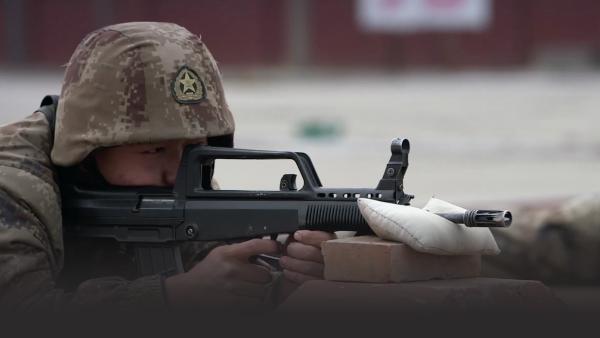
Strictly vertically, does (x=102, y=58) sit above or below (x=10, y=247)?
above

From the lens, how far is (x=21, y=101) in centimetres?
2200

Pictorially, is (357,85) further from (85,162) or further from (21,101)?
(85,162)

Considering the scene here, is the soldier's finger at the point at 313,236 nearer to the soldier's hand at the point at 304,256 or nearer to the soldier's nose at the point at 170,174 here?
the soldier's hand at the point at 304,256

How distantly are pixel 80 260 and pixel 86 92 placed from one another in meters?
0.54

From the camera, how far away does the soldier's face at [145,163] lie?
3.55 metres

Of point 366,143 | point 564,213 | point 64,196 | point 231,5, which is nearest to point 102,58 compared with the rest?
point 64,196

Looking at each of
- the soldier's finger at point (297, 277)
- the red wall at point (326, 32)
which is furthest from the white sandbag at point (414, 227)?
the red wall at point (326, 32)

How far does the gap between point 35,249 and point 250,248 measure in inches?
23.0

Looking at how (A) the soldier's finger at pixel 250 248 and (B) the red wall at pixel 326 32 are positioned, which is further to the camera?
(B) the red wall at pixel 326 32

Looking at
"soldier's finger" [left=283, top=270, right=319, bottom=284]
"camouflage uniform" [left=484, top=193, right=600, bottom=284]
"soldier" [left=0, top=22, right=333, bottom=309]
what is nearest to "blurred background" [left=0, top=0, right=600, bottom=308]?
"camouflage uniform" [left=484, top=193, right=600, bottom=284]

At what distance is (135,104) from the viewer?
3492mm

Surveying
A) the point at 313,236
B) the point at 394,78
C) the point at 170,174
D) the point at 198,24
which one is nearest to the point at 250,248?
the point at 313,236

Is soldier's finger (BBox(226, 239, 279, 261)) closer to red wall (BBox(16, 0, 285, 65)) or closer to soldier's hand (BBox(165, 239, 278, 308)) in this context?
soldier's hand (BBox(165, 239, 278, 308))

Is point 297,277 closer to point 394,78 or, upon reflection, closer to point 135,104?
point 135,104
